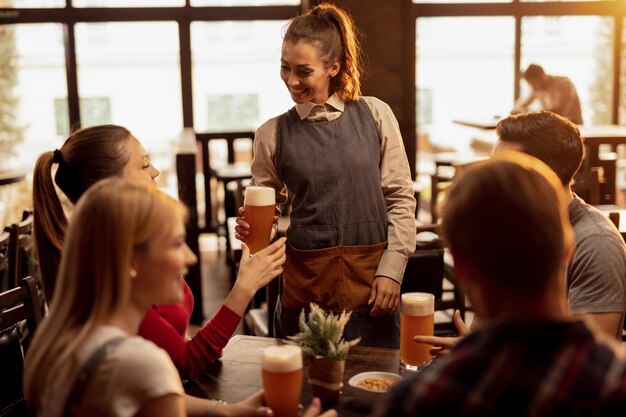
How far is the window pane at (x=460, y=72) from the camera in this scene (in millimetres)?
7062

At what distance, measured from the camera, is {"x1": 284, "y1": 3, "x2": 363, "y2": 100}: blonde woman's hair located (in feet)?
7.68

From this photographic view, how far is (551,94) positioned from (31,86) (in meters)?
4.60

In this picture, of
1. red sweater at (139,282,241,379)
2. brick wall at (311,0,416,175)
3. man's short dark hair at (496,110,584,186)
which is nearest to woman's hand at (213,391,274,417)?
red sweater at (139,282,241,379)

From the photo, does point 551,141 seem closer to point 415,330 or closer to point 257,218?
point 415,330

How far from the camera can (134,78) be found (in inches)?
275

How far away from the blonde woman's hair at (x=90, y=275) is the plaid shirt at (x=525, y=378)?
561 millimetres

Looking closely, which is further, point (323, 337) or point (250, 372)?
point (250, 372)

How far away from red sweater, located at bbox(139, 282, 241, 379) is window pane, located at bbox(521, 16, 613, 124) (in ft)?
19.1

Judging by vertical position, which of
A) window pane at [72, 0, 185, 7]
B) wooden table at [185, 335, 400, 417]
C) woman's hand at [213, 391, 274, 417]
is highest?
window pane at [72, 0, 185, 7]

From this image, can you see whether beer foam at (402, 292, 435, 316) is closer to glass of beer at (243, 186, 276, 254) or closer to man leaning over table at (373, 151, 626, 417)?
glass of beer at (243, 186, 276, 254)

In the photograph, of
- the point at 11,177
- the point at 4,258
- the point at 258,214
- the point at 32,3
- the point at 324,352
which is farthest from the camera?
the point at 32,3

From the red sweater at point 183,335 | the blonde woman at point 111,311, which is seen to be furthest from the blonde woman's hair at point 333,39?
the blonde woman at point 111,311

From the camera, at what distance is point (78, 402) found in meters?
1.28

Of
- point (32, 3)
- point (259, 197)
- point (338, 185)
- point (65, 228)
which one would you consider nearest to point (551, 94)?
point (32, 3)
